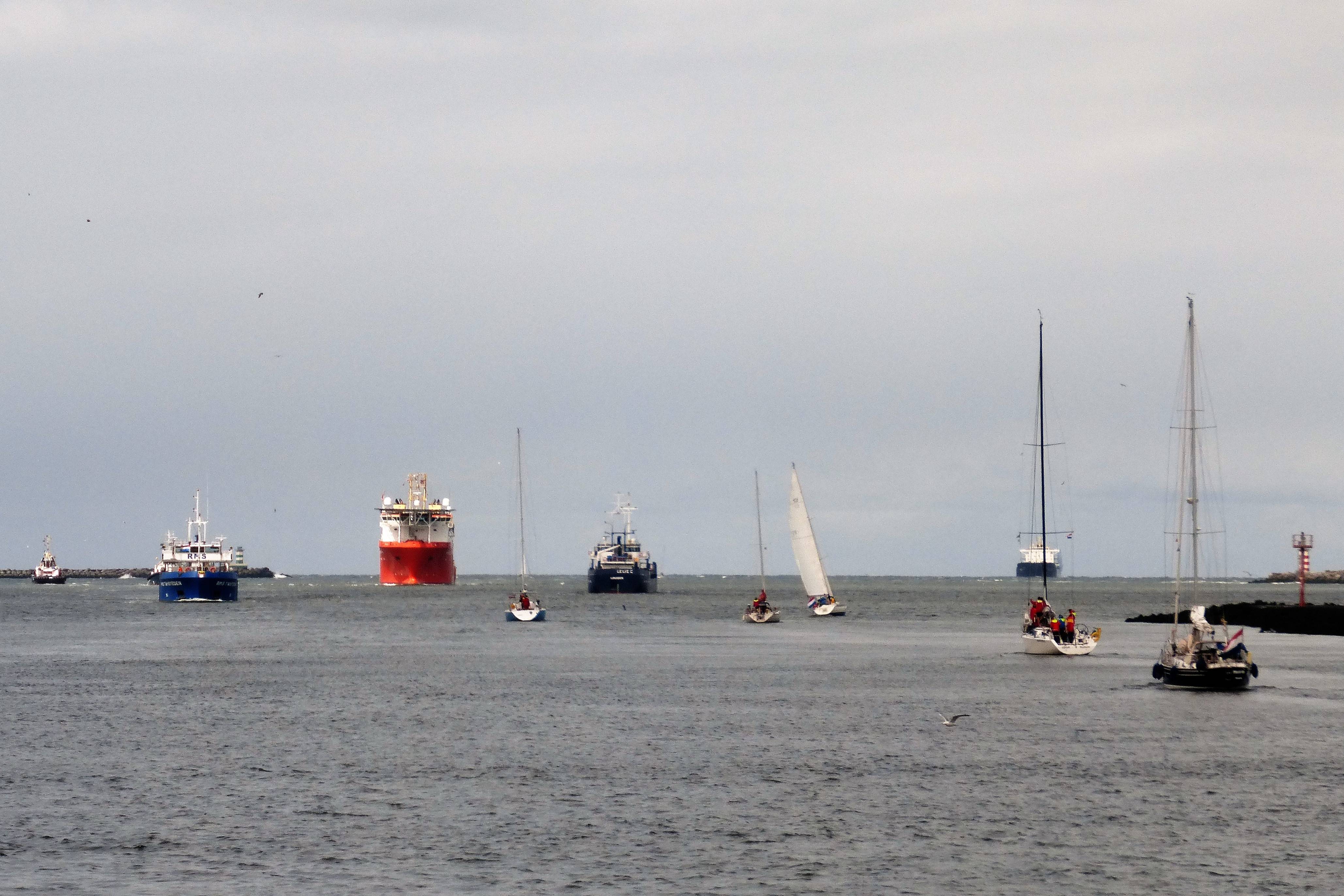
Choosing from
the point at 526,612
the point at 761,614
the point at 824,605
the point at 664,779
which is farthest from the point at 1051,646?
the point at 824,605

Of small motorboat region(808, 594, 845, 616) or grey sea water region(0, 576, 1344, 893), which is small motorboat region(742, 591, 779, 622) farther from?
grey sea water region(0, 576, 1344, 893)

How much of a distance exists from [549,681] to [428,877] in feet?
144

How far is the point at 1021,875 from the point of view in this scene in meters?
30.2

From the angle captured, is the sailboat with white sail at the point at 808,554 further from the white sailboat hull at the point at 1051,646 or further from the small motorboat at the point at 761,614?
the white sailboat hull at the point at 1051,646

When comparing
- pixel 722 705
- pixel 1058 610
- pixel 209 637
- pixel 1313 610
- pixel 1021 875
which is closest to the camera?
pixel 1021 875

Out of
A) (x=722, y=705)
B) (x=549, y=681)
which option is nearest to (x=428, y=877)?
(x=722, y=705)

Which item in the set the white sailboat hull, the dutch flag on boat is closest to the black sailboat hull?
the dutch flag on boat

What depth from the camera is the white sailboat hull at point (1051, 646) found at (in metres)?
89.8

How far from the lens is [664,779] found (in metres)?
41.9

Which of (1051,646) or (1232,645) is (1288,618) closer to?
(1051,646)

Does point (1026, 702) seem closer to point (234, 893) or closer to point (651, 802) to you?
point (651, 802)

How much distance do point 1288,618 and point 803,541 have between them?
4357 cm

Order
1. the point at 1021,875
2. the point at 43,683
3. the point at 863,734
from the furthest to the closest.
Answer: the point at 43,683
the point at 863,734
the point at 1021,875

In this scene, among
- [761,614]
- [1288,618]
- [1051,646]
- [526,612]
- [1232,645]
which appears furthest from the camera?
[526,612]
